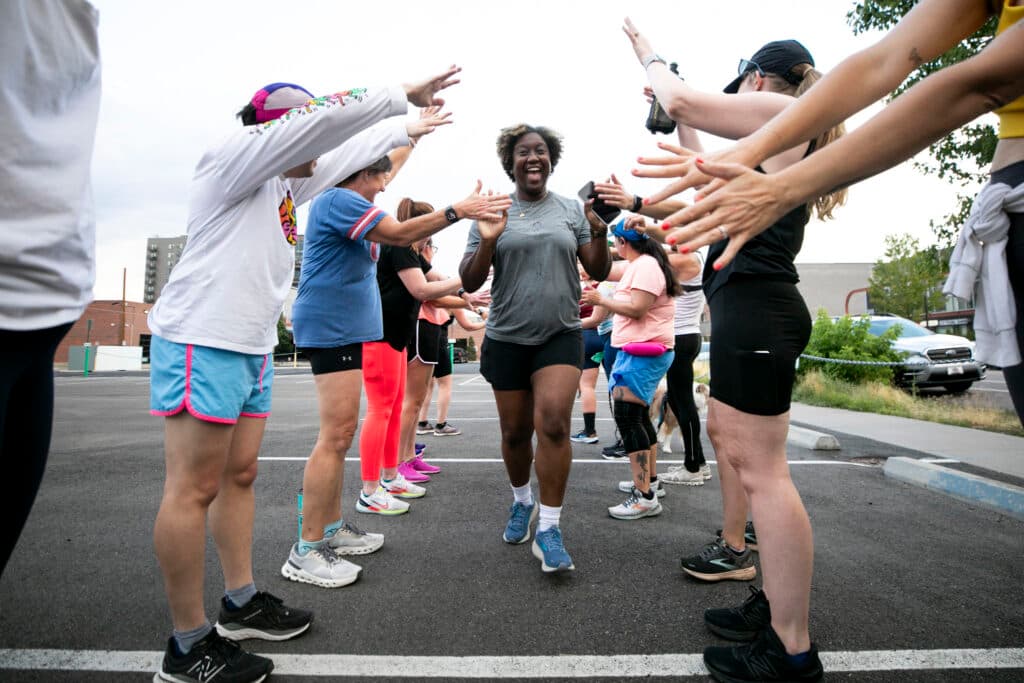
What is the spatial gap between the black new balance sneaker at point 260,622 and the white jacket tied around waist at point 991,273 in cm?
258

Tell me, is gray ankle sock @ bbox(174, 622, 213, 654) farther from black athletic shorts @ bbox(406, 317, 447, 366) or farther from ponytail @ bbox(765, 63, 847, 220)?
black athletic shorts @ bbox(406, 317, 447, 366)

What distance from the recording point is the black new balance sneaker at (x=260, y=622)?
7.20 feet

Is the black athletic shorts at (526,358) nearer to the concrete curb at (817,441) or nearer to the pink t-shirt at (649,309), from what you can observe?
the pink t-shirt at (649,309)

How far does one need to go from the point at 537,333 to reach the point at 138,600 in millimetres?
2283

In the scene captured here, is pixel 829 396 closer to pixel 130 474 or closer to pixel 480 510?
pixel 480 510

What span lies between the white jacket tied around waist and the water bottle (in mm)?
1097

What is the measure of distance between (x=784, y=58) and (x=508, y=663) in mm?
2567

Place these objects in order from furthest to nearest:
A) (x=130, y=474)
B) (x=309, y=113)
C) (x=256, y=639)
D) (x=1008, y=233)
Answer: (x=130, y=474), (x=256, y=639), (x=309, y=113), (x=1008, y=233)

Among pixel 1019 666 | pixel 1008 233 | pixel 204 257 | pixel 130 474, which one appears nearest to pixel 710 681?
pixel 1019 666

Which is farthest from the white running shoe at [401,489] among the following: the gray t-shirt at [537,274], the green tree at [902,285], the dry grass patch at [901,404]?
the green tree at [902,285]

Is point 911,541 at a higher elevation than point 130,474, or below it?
higher

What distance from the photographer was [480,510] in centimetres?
406

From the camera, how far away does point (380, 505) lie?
3.96 metres

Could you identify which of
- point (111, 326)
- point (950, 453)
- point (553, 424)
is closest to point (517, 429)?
point (553, 424)
